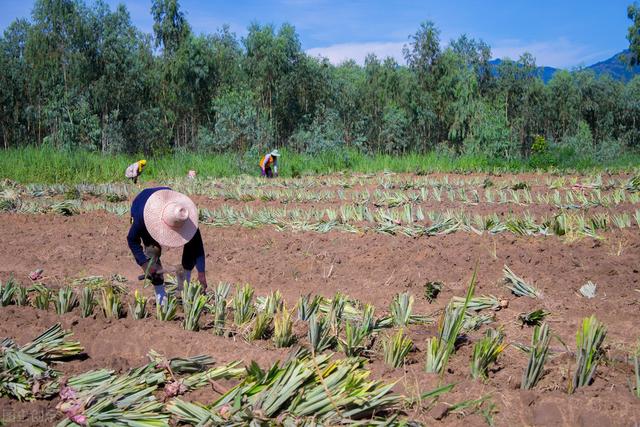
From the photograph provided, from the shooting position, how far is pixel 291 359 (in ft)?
10.2

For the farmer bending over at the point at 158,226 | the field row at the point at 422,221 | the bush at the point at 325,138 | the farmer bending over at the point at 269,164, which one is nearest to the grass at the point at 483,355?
the farmer bending over at the point at 158,226

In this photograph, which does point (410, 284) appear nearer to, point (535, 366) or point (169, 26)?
point (535, 366)

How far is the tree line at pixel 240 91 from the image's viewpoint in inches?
1192

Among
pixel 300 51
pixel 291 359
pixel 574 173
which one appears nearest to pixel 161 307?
pixel 291 359

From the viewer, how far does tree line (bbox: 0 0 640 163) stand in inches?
1192

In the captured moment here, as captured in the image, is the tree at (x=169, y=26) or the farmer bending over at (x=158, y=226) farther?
the tree at (x=169, y=26)

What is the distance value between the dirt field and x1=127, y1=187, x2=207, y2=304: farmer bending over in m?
0.69

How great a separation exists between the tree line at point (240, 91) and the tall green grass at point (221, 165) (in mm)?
2126

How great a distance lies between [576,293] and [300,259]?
124 inches

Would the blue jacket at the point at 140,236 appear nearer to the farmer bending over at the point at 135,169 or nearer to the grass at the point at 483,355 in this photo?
the grass at the point at 483,355

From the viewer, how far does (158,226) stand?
4746mm

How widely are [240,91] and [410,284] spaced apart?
23608 millimetres

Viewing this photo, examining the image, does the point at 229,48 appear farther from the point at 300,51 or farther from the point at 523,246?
the point at 523,246

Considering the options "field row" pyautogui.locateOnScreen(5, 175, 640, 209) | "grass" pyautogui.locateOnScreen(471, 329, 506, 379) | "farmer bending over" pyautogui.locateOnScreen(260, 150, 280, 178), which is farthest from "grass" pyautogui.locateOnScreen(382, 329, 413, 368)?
"farmer bending over" pyautogui.locateOnScreen(260, 150, 280, 178)
